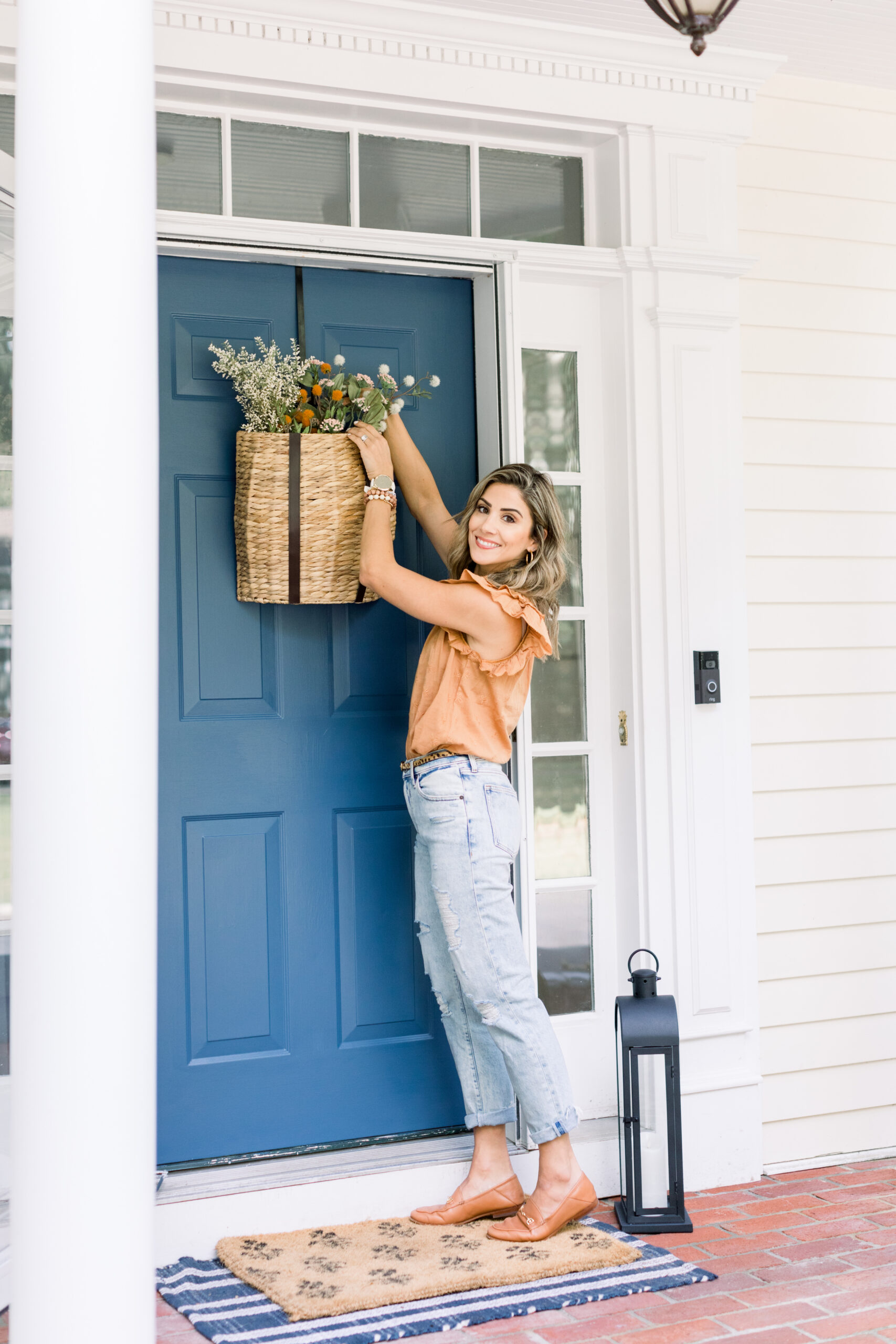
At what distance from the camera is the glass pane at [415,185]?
3.08 m

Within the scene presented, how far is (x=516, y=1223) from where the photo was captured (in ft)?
9.04

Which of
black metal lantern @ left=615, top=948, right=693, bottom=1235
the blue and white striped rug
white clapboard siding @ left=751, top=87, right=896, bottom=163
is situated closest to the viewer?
the blue and white striped rug

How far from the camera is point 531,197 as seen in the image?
10.7 ft

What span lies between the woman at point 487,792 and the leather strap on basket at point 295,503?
14 centimetres

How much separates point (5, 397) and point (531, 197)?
4.99 feet

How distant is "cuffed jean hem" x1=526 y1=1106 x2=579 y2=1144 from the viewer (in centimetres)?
274

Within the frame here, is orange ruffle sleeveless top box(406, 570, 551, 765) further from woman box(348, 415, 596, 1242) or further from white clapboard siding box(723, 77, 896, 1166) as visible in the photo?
white clapboard siding box(723, 77, 896, 1166)

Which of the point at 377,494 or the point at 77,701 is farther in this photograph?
the point at 377,494

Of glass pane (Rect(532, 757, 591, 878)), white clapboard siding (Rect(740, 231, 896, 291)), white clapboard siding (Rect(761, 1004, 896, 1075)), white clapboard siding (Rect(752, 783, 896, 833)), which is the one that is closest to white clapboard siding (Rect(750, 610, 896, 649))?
white clapboard siding (Rect(752, 783, 896, 833))

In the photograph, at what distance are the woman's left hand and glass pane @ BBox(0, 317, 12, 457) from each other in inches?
28.6

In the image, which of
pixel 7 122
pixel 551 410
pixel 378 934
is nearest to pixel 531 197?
pixel 551 410

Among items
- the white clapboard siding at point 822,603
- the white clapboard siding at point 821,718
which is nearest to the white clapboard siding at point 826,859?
the white clapboard siding at point 822,603

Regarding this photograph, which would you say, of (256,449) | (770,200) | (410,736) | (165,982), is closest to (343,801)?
(410,736)

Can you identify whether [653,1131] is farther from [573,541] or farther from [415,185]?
[415,185]
